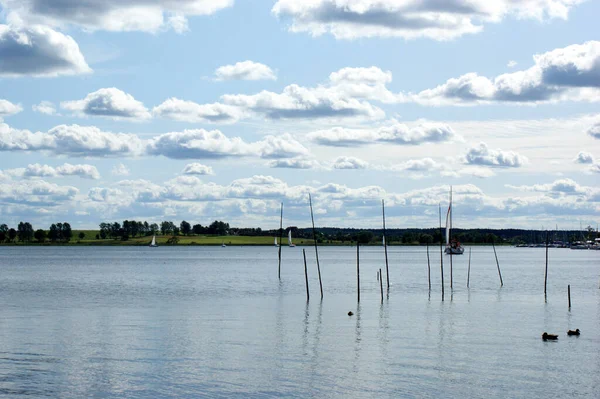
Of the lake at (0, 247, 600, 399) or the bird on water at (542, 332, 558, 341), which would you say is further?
the bird on water at (542, 332, 558, 341)

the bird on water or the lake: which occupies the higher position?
the bird on water

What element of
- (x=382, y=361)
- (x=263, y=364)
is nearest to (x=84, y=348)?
(x=263, y=364)

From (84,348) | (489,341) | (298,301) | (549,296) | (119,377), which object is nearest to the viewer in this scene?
(119,377)

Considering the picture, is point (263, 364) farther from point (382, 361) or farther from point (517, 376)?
point (517, 376)

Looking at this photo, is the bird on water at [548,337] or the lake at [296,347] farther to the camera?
the bird on water at [548,337]

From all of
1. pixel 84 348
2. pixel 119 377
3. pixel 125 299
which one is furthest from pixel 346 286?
pixel 119 377

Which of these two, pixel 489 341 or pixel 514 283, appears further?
pixel 514 283

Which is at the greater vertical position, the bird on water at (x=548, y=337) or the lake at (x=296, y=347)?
the bird on water at (x=548, y=337)

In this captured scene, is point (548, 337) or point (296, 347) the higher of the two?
point (548, 337)

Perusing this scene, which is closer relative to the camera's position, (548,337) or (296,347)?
(296,347)

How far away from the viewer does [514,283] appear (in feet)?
367

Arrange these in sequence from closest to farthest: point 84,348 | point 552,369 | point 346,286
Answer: point 552,369 → point 84,348 → point 346,286

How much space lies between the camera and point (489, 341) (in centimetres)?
5053

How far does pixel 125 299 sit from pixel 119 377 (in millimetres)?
45707
